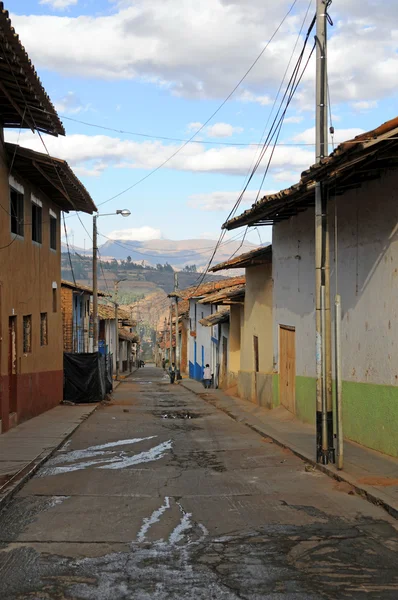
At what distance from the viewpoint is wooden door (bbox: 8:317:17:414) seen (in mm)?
16875

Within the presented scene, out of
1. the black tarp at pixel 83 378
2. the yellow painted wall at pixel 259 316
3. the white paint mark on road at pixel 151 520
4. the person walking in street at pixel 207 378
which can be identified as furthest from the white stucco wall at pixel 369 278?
the person walking in street at pixel 207 378

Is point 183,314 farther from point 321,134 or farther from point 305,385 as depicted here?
point 321,134

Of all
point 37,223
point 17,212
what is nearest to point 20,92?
point 17,212

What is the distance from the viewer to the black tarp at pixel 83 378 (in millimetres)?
26359

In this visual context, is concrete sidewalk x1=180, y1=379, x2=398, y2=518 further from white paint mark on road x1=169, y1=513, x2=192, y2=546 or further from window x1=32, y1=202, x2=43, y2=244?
window x1=32, y1=202, x2=43, y2=244

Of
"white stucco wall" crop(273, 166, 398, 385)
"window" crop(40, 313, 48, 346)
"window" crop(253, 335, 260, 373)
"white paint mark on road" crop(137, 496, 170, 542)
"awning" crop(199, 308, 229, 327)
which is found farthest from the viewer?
"awning" crop(199, 308, 229, 327)

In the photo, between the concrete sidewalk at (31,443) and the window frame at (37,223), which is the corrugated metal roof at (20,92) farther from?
the concrete sidewalk at (31,443)

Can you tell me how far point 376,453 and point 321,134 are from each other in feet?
17.4

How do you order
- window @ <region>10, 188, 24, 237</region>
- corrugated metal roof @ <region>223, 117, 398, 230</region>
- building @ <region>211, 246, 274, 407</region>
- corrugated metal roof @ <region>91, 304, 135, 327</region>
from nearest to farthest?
corrugated metal roof @ <region>223, 117, 398, 230</region> → window @ <region>10, 188, 24, 237</region> → building @ <region>211, 246, 274, 407</region> → corrugated metal roof @ <region>91, 304, 135, 327</region>

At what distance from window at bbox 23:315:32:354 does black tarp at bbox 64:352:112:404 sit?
7167mm

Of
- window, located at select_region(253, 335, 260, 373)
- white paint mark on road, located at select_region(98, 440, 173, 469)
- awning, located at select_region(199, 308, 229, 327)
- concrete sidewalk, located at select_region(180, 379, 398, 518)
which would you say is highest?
awning, located at select_region(199, 308, 229, 327)

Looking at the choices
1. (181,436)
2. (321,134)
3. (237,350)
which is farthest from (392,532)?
(237,350)

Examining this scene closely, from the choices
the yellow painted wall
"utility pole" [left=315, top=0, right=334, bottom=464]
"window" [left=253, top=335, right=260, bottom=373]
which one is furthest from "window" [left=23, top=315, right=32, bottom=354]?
"utility pole" [left=315, top=0, right=334, bottom=464]

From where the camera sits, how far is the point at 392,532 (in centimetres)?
751
